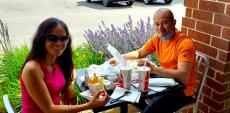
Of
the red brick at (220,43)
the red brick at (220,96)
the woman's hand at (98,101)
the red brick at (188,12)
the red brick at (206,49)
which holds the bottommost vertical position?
the red brick at (220,96)

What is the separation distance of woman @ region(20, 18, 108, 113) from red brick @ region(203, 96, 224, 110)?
1.43 m

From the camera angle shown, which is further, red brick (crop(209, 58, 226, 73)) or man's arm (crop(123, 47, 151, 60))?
man's arm (crop(123, 47, 151, 60))

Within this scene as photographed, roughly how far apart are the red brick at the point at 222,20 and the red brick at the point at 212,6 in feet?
0.14

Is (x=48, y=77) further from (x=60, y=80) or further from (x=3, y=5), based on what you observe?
(x=3, y=5)

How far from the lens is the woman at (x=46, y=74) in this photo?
1916mm

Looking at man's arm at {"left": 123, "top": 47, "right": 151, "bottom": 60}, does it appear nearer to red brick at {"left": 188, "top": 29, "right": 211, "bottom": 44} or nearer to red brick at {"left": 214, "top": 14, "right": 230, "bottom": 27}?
red brick at {"left": 188, "top": 29, "right": 211, "bottom": 44}

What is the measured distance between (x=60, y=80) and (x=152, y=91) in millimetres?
708

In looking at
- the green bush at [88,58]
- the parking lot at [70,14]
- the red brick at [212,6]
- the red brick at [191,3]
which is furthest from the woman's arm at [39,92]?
the parking lot at [70,14]

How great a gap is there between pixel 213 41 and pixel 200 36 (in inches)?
7.0

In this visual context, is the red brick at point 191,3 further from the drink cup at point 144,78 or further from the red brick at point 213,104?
the drink cup at point 144,78

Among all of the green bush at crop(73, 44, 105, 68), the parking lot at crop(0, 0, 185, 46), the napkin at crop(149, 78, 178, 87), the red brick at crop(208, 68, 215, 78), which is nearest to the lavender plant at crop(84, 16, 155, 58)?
the green bush at crop(73, 44, 105, 68)

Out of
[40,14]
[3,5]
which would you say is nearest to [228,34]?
[40,14]

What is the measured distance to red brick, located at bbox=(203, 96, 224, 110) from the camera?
2.90m

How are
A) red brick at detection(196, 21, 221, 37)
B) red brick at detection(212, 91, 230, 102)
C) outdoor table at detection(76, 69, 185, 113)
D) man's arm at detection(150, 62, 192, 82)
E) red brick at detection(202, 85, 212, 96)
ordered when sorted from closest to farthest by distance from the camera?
1. outdoor table at detection(76, 69, 185, 113)
2. man's arm at detection(150, 62, 192, 82)
3. red brick at detection(196, 21, 221, 37)
4. red brick at detection(212, 91, 230, 102)
5. red brick at detection(202, 85, 212, 96)
